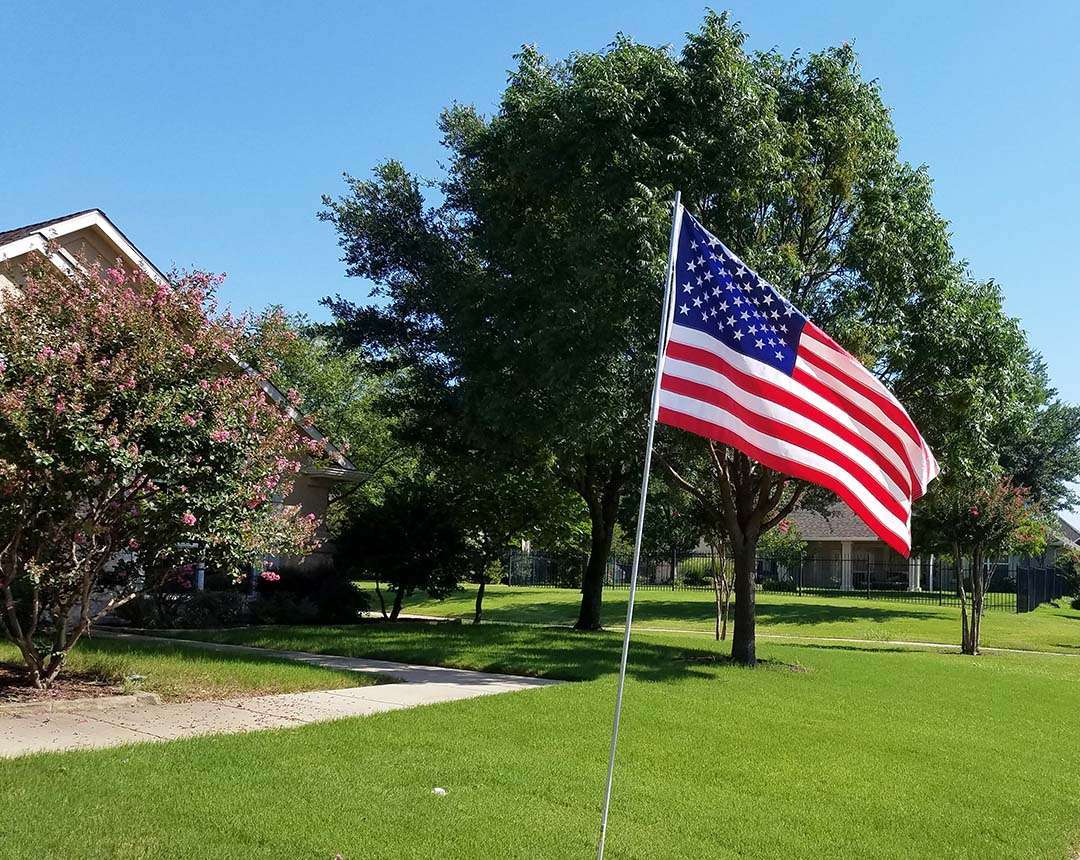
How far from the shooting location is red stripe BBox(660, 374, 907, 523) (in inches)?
256

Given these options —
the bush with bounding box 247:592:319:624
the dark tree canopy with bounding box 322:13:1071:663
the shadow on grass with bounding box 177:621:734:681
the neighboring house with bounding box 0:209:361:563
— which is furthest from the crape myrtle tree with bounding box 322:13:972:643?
the bush with bounding box 247:592:319:624

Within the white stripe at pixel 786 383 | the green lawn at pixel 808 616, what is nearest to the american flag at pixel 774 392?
the white stripe at pixel 786 383

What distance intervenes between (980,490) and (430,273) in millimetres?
12712

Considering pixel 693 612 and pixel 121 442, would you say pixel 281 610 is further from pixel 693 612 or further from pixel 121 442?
pixel 693 612

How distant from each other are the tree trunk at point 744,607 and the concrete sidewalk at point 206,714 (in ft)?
15.9

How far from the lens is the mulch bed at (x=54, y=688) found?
9562 mm

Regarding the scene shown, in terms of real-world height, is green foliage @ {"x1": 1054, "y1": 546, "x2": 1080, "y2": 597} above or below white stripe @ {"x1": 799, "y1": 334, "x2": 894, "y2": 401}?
above

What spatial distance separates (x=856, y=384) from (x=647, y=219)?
267 inches

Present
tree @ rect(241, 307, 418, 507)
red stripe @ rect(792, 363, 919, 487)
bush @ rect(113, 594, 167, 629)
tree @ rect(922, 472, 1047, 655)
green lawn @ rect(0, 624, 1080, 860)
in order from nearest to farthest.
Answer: green lawn @ rect(0, 624, 1080, 860) → red stripe @ rect(792, 363, 919, 487) → bush @ rect(113, 594, 167, 629) → tree @ rect(922, 472, 1047, 655) → tree @ rect(241, 307, 418, 507)

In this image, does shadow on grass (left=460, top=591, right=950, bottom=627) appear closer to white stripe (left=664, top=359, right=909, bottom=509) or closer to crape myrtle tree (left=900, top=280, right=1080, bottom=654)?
crape myrtle tree (left=900, top=280, right=1080, bottom=654)

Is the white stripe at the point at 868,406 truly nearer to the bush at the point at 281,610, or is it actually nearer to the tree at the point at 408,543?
the bush at the point at 281,610

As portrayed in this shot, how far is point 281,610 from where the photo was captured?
20234 millimetres

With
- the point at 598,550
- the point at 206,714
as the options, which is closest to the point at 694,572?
the point at 598,550

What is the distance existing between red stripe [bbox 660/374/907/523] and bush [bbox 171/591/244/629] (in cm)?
1453
